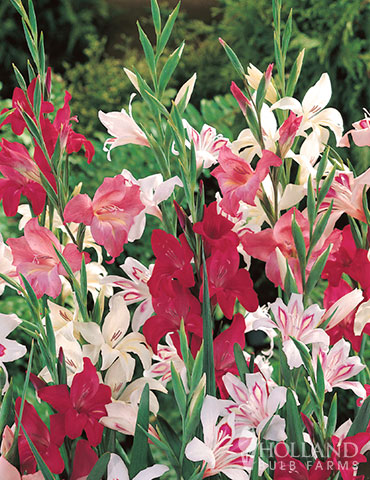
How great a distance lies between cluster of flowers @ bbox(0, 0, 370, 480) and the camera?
36cm

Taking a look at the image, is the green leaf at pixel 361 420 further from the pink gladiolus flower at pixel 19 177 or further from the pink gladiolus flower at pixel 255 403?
the pink gladiolus flower at pixel 19 177

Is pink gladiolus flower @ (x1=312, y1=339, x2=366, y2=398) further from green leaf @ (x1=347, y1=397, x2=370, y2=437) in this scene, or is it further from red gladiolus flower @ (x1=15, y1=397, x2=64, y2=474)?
red gladiolus flower @ (x1=15, y1=397, x2=64, y2=474)

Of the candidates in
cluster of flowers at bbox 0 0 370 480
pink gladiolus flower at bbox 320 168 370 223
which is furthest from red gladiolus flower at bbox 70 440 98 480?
pink gladiolus flower at bbox 320 168 370 223

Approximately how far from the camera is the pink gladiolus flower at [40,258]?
40 cm

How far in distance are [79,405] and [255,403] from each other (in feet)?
0.32

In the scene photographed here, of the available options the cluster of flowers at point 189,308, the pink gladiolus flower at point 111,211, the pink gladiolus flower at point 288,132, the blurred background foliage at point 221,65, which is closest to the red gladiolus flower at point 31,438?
the cluster of flowers at point 189,308

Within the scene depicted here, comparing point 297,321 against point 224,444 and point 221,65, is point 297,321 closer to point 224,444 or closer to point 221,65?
point 224,444

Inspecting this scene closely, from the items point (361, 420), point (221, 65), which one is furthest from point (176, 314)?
point (221, 65)

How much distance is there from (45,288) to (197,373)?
12 cm

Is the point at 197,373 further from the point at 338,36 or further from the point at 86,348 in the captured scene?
the point at 338,36

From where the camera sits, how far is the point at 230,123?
2066mm

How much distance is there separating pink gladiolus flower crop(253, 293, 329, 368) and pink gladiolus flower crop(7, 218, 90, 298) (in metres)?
0.12

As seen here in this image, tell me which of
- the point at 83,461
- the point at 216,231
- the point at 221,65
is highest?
the point at 216,231

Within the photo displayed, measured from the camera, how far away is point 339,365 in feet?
1.28
